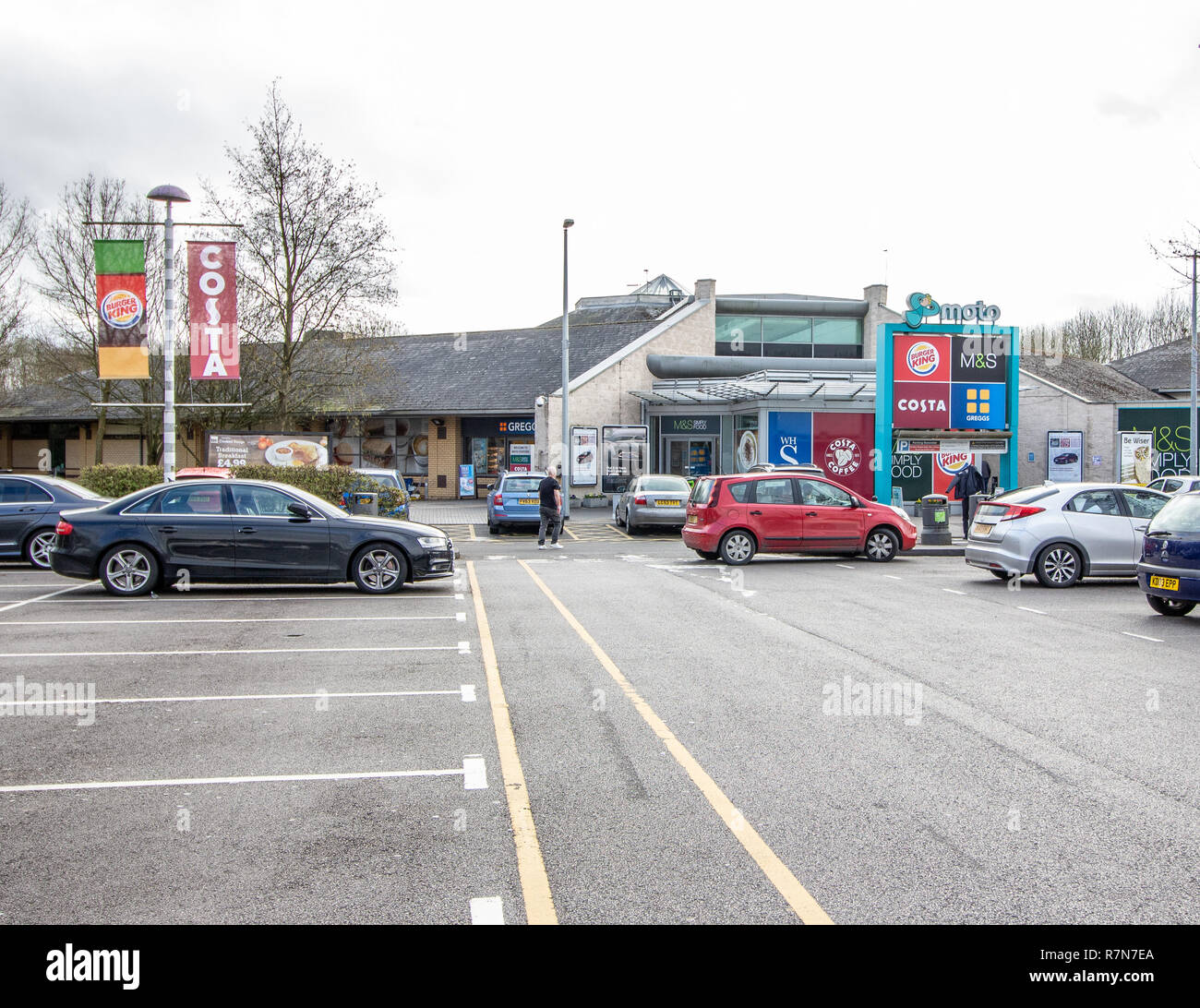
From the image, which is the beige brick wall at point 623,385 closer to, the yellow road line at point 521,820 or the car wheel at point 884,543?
the car wheel at point 884,543

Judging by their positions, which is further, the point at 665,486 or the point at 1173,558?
the point at 665,486

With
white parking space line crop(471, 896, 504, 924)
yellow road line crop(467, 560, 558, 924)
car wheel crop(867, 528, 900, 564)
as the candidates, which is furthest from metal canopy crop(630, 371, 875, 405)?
white parking space line crop(471, 896, 504, 924)

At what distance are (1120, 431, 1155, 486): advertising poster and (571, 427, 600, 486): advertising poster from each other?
18890 mm

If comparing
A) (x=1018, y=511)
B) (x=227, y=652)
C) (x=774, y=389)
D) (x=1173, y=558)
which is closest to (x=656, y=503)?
(x=774, y=389)

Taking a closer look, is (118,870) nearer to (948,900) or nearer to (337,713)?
(337,713)

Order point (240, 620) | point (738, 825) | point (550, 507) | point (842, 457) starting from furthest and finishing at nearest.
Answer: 1. point (842, 457)
2. point (550, 507)
3. point (240, 620)
4. point (738, 825)

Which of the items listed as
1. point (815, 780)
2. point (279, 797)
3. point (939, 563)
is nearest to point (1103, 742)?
point (815, 780)

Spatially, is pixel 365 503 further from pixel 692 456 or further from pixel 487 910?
pixel 487 910

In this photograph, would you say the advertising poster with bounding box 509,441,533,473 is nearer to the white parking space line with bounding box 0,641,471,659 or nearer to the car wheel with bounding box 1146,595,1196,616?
the car wheel with bounding box 1146,595,1196,616

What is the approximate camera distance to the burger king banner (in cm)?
1877

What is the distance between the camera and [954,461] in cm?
3016

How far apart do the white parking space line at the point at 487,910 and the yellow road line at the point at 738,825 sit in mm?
1061

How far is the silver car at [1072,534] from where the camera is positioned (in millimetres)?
14859

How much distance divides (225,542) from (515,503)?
13064mm
